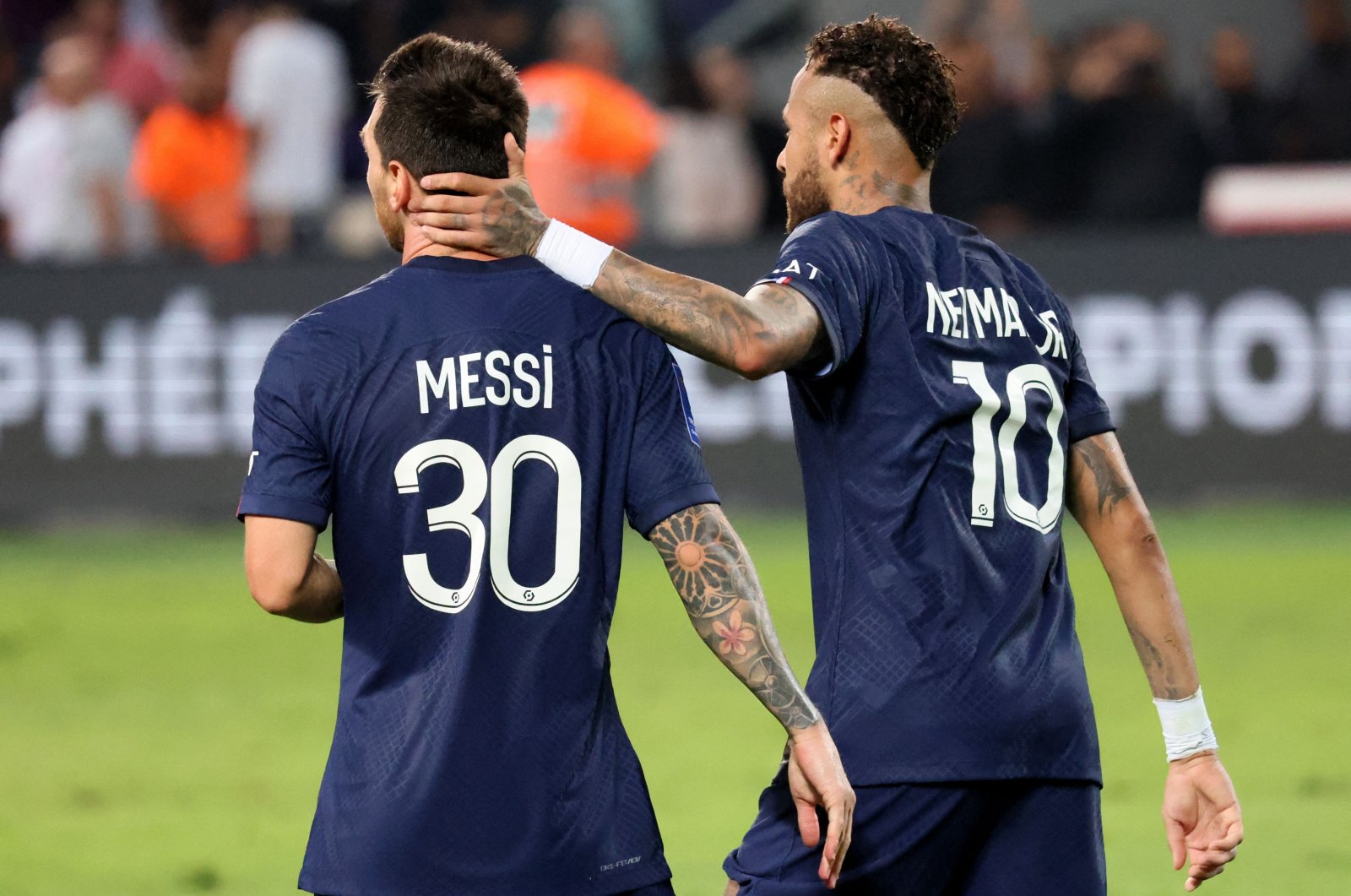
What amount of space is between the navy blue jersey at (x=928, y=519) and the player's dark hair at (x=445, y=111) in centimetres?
56

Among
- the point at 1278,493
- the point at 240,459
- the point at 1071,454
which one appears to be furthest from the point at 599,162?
the point at 1071,454

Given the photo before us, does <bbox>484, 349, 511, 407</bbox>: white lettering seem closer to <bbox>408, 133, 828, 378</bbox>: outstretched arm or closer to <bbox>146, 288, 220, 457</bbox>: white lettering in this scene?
<bbox>408, 133, 828, 378</bbox>: outstretched arm

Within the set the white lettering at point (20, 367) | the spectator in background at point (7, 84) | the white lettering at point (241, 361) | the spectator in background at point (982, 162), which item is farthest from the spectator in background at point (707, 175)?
the spectator in background at point (7, 84)

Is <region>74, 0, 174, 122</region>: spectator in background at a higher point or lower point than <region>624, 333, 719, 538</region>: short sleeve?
higher

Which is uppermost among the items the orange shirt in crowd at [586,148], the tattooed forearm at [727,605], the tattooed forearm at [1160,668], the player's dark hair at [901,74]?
the orange shirt in crowd at [586,148]

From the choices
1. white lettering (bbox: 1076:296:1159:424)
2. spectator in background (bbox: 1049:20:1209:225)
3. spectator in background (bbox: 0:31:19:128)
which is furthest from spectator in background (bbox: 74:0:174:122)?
white lettering (bbox: 1076:296:1159:424)

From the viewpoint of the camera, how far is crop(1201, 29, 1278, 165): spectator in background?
14.1 m

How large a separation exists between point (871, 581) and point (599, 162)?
9.18 m

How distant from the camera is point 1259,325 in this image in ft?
37.7

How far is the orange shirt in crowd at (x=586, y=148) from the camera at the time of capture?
12.0 meters

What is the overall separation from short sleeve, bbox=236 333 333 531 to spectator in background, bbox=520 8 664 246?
880 cm

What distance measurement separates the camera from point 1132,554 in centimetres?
365

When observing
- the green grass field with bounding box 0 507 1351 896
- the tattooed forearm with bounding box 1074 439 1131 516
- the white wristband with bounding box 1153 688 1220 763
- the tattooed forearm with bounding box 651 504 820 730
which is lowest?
the green grass field with bounding box 0 507 1351 896

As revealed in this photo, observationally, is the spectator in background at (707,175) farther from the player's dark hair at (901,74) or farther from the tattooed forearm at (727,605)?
the tattooed forearm at (727,605)
